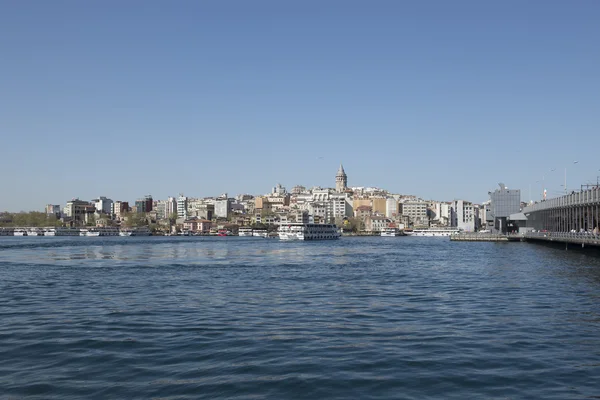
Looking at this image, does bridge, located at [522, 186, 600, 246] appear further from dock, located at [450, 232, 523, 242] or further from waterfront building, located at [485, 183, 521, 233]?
waterfront building, located at [485, 183, 521, 233]

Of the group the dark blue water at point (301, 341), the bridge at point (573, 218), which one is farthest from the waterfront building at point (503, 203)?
the dark blue water at point (301, 341)

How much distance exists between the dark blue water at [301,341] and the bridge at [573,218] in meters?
28.4

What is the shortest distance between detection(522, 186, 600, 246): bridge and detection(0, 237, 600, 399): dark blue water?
28427mm

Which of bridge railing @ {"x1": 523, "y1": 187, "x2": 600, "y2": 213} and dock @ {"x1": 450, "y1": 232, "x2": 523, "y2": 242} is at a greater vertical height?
bridge railing @ {"x1": 523, "y1": 187, "x2": 600, "y2": 213}

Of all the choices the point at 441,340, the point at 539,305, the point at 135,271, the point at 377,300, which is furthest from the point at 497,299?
the point at 135,271

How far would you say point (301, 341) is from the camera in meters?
15.8

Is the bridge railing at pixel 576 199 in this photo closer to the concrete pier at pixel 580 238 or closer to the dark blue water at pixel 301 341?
the concrete pier at pixel 580 238

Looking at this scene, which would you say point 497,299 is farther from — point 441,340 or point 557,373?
point 557,373

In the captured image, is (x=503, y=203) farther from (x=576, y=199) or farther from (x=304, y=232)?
(x=576, y=199)

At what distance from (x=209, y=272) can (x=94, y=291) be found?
12277 mm

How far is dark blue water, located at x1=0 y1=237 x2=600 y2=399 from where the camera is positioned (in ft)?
38.4

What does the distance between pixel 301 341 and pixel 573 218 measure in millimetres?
62347

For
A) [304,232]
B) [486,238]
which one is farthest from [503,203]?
[304,232]

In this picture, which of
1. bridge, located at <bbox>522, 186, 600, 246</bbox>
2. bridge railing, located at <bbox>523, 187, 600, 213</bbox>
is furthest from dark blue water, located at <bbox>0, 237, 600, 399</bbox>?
bridge railing, located at <bbox>523, 187, 600, 213</bbox>
